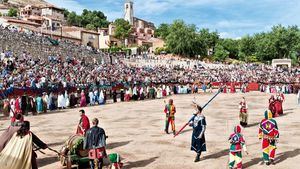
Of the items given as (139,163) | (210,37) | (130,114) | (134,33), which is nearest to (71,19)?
(134,33)

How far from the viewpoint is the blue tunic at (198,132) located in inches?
460

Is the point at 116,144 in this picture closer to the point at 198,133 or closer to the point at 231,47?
the point at 198,133

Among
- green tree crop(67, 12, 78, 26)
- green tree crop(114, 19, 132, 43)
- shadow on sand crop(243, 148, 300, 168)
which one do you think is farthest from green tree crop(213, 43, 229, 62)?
shadow on sand crop(243, 148, 300, 168)

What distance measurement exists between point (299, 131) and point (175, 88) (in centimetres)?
2926

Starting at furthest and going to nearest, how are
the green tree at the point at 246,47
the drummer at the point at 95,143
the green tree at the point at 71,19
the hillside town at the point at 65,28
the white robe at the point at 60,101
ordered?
the green tree at the point at 71,19 < the green tree at the point at 246,47 < the hillside town at the point at 65,28 < the white robe at the point at 60,101 < the drummer at the point at 95,143

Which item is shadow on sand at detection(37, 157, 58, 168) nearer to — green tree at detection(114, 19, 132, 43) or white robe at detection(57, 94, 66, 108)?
white robe at detection(57, 94, 66, 108)

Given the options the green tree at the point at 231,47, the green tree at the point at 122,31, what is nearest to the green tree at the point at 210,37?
the green tree at the point at 231,47

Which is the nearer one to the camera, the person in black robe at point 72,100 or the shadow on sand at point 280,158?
the shadow on sand at point 280,158

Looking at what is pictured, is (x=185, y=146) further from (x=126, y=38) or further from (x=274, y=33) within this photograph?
(x=126, y=38)

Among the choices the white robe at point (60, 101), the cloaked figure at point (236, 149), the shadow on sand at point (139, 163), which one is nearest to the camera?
the cloaked figure at point (236, 149)

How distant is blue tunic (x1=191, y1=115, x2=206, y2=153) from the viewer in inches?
460

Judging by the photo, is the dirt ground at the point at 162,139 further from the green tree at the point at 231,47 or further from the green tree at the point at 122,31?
the green tree at the point at 231,47

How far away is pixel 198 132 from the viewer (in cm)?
1171

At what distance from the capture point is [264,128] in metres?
11.5
